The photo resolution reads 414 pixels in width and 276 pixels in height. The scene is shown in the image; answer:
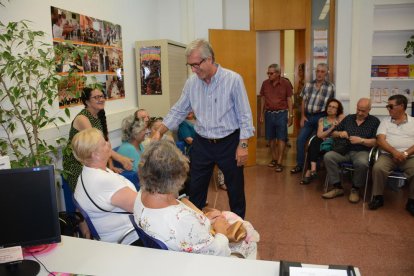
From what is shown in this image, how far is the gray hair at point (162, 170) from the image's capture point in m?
1.59

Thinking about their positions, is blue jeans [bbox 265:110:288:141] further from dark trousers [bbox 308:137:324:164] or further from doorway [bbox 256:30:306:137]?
doorway [bbox 256:30:306:137]

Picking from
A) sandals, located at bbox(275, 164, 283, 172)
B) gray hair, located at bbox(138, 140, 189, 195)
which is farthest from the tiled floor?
gray hair, located at bbox(138, 140, 189, 195)

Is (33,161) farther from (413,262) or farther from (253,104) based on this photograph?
(253,104)

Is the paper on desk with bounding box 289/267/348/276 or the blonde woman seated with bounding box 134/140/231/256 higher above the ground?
the blonde woman seated with bounding box 134/140/231/256

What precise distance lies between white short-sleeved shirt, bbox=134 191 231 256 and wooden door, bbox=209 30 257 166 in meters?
4.04

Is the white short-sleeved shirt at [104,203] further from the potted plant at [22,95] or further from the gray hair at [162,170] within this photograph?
the potted plant at [22,95]

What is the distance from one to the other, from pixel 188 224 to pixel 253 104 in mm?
4308

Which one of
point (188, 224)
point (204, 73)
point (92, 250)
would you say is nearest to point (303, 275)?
point (188, 224)

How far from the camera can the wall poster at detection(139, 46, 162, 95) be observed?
4.70 m

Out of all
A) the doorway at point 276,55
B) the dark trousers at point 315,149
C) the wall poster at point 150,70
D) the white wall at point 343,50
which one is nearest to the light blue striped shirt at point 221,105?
the wall poster at point 150,70

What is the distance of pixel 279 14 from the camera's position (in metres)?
5.77

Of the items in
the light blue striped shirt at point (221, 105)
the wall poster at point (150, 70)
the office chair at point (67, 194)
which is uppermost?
the wall poster at point (150, 70)

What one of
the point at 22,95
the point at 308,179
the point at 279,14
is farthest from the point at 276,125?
the point at 22,95

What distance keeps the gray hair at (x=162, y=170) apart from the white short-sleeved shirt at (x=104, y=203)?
0.38m
